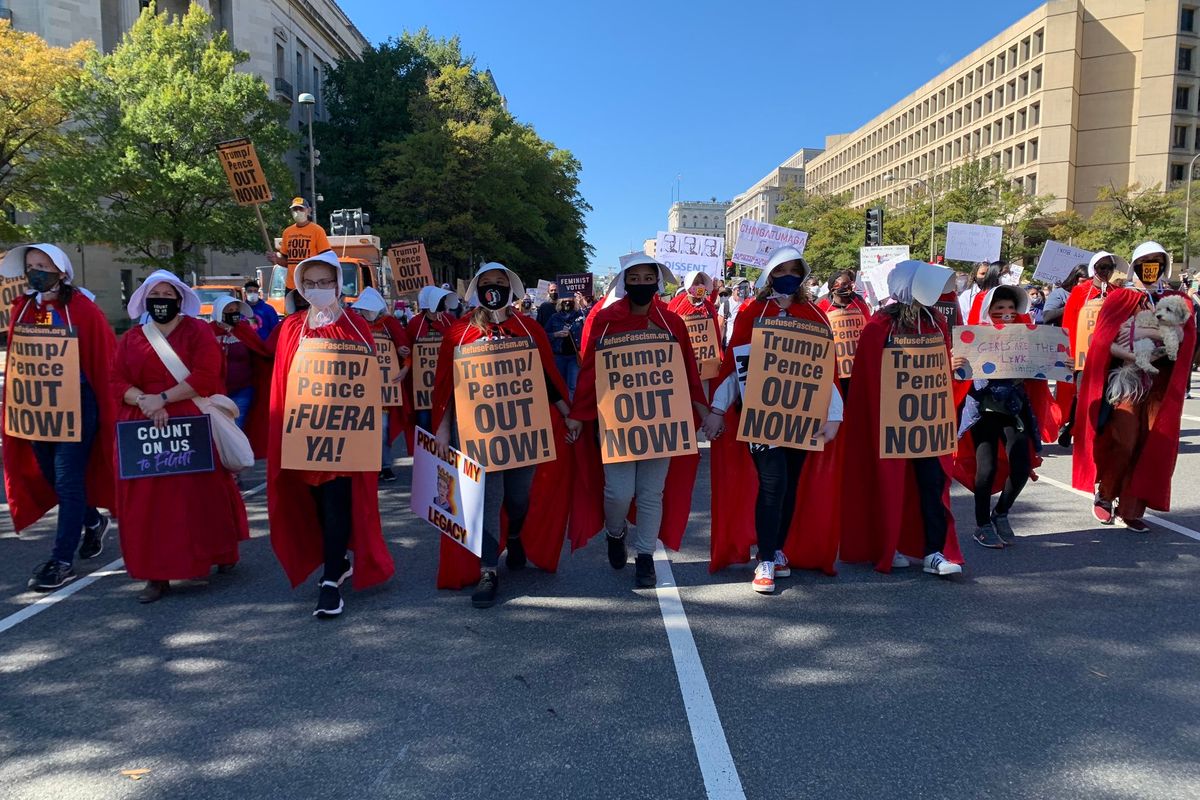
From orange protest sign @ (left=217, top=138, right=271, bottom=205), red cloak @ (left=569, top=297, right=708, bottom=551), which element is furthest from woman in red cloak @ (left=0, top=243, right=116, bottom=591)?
orange protest sign @ (left=217, top=138, right=271, bottom=205)

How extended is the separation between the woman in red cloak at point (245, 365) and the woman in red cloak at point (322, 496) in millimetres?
3132

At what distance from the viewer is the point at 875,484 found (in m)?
5.37

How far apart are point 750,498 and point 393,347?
4202 mm

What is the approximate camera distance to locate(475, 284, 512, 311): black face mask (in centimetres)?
500

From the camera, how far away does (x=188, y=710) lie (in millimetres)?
3627

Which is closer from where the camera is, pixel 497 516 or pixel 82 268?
pixel 497 516

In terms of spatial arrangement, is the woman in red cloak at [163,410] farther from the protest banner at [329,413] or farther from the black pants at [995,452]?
the black pants at [995,452]

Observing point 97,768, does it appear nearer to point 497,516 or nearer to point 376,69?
point 497,516

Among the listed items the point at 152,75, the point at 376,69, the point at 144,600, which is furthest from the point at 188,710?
the point at 376,69

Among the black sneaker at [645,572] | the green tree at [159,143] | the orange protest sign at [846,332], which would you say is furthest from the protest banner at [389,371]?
the green tree at [159,143]

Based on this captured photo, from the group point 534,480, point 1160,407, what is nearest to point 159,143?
point 534,480

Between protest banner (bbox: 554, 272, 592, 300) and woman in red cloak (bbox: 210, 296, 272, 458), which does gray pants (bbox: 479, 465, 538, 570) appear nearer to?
→ woman in red cloak (bbox: 210, 296, 272, 458)

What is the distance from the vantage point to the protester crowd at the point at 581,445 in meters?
4.91

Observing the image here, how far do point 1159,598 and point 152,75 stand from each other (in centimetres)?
3270
